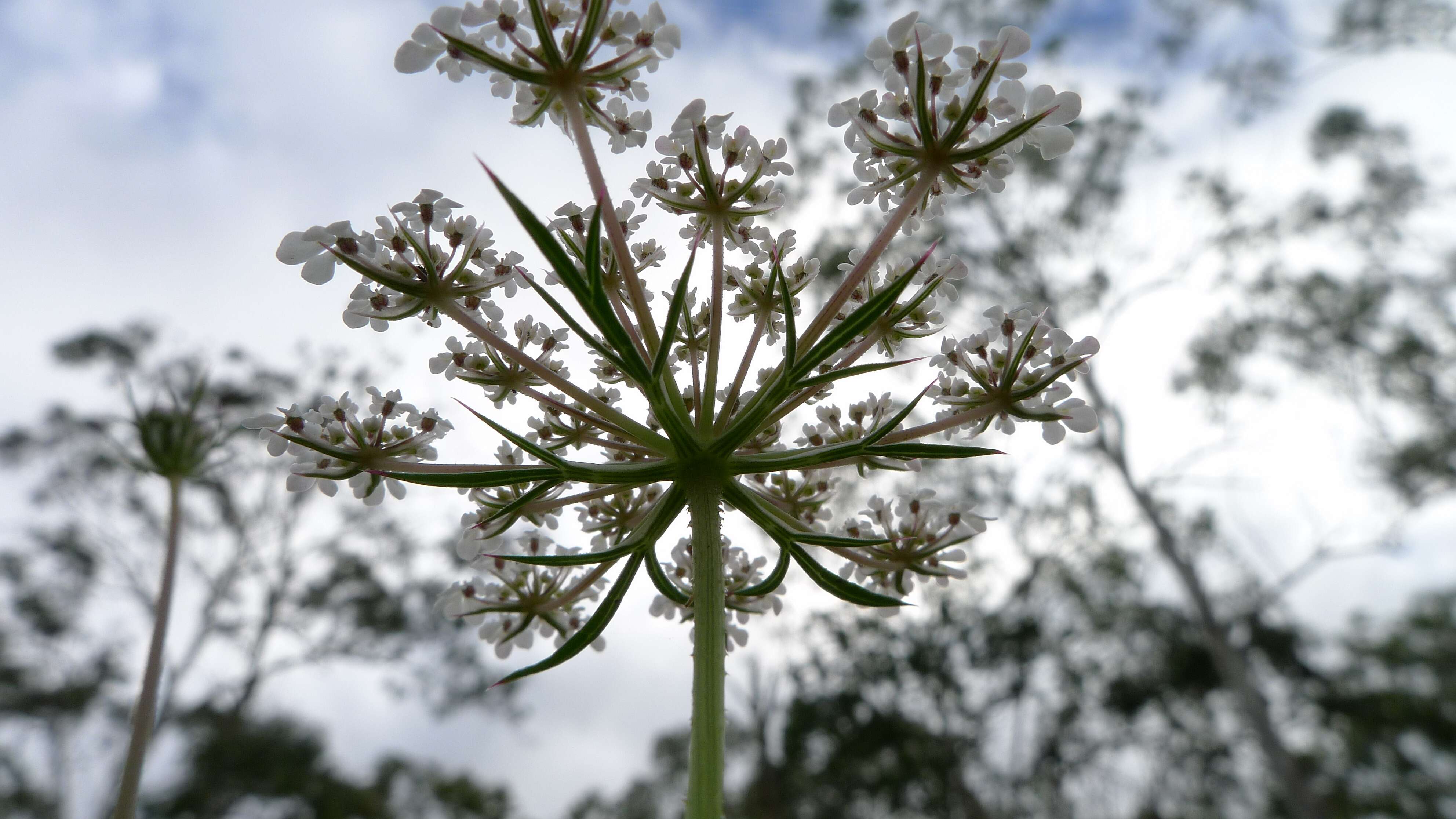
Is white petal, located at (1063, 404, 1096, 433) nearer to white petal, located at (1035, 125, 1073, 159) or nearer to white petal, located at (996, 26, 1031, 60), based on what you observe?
white petal, located at (1035, 125, 1073, 159)

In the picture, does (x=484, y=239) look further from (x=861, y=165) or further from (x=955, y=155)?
(x=955, y=155)

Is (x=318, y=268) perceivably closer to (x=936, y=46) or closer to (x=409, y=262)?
(x=409, y=262)

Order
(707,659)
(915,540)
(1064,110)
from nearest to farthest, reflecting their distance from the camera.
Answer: (707,659) < (1064,110) < (915,540)

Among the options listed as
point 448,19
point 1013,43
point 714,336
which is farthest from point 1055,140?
point 448,19

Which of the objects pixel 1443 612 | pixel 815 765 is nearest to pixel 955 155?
pixel 815 765

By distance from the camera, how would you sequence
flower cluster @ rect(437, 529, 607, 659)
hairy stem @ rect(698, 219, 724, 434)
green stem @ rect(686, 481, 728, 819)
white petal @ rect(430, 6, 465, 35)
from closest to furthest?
green stem @ rect(686, 481, 728, 819) → white petal @ rect(430, 6, 465, 35) → hairy stem @ rect(698, 219, 724, 434) → flower cluster @ rect(437, 529, 607, 659)

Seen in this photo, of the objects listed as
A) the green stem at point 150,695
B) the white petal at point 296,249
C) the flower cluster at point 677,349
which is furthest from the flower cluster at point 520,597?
the white petal at point 296,249

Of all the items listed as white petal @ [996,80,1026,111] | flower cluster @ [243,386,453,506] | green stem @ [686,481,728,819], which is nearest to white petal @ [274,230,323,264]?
flower cluster @ [243,386,453,506]
